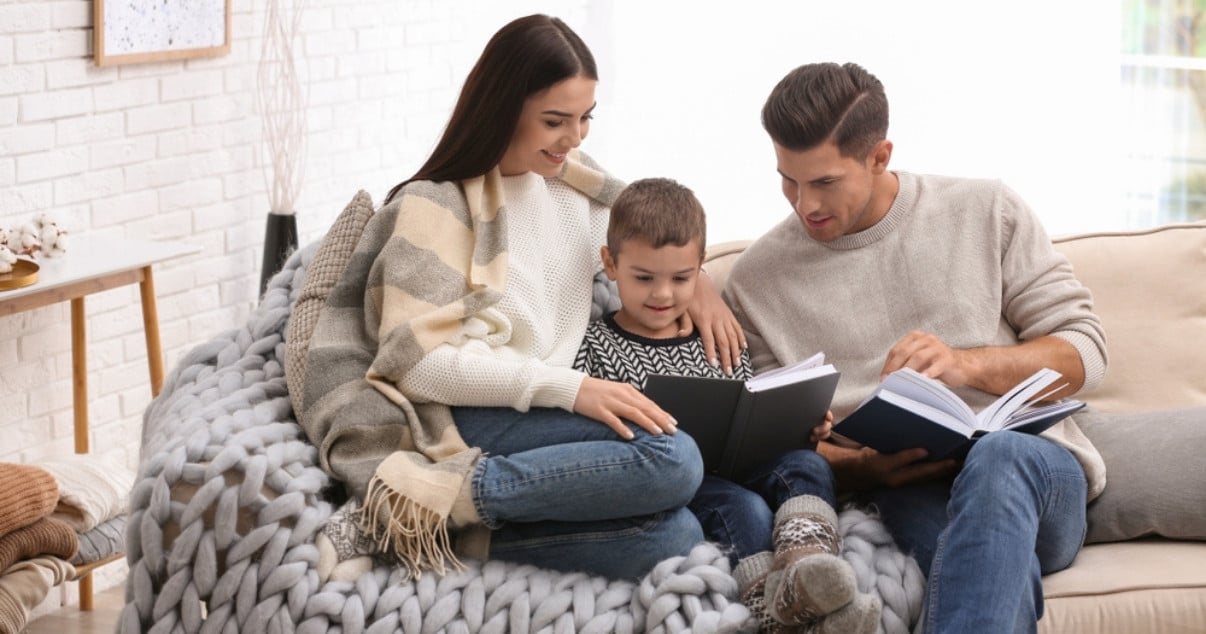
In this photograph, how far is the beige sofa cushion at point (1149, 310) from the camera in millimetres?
2492

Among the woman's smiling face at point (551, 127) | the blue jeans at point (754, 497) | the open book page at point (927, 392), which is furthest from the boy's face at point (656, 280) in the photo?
the open book page at point (927, 392)

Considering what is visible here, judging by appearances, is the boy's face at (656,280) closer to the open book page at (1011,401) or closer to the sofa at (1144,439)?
the sofa at (1144,439)

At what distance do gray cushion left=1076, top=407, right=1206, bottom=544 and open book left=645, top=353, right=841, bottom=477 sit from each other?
0.46m

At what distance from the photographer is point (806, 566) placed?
183 centimetres

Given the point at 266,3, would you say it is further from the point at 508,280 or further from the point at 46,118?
the point at 508,280

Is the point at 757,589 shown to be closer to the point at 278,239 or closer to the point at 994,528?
the point at 994,528

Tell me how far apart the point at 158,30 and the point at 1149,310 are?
7.44 ft

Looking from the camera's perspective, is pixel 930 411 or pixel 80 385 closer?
pixel 930 411

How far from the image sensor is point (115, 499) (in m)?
2.77

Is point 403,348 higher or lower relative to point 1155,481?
higher

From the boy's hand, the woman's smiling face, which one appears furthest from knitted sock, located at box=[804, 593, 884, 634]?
the woman's smiling face

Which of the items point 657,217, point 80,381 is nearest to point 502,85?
point 657,217

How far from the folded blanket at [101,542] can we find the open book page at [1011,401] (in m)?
1.64

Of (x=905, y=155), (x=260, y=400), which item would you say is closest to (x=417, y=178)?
(x=260, y=400)
